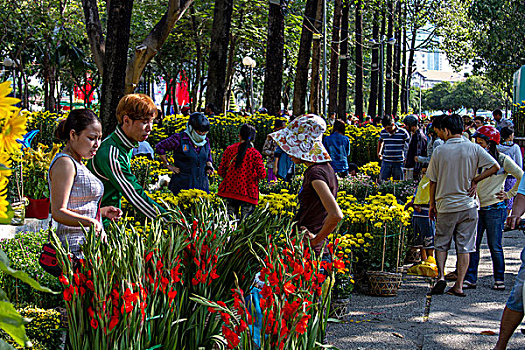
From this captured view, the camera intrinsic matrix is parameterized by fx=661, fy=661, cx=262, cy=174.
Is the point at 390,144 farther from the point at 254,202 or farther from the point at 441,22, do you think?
the point at 441,22

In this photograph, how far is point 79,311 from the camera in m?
3.38

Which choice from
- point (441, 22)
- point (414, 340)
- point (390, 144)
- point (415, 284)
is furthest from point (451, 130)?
point (441, 22)

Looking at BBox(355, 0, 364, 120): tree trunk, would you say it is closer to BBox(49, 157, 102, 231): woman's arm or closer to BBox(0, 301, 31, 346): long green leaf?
BBox(49, 157, 102, 231): woman's arm

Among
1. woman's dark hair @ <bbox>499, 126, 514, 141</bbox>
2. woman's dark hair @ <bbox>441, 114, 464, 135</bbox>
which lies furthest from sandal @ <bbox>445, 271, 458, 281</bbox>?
woman's dark hair @ <bbox>499, 126, 514, 141</bbox>

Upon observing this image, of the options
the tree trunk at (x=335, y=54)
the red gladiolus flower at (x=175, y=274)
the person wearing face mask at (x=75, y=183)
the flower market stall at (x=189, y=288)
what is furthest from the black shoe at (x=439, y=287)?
the tree trunk at (x=335, y=54)

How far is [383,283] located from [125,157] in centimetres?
369

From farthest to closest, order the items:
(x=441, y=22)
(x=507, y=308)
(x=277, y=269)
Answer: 1. (x=441, y=22)
2. (x=507, y=308)
3. (x=277, y=269)

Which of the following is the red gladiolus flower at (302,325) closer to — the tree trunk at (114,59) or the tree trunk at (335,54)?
the tree trunk at (114,59)

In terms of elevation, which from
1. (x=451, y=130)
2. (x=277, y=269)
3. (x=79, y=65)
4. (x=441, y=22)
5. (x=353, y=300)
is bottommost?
(x=353, y=300)

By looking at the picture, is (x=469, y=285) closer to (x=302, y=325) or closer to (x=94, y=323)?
(x=302, y=325)

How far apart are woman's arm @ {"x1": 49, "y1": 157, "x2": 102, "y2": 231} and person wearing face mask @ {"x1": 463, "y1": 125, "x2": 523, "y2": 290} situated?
5.13 m

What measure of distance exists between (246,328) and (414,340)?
9.10ft

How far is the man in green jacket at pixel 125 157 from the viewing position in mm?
4191

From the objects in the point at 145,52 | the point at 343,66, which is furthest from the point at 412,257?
the point at 343,66
